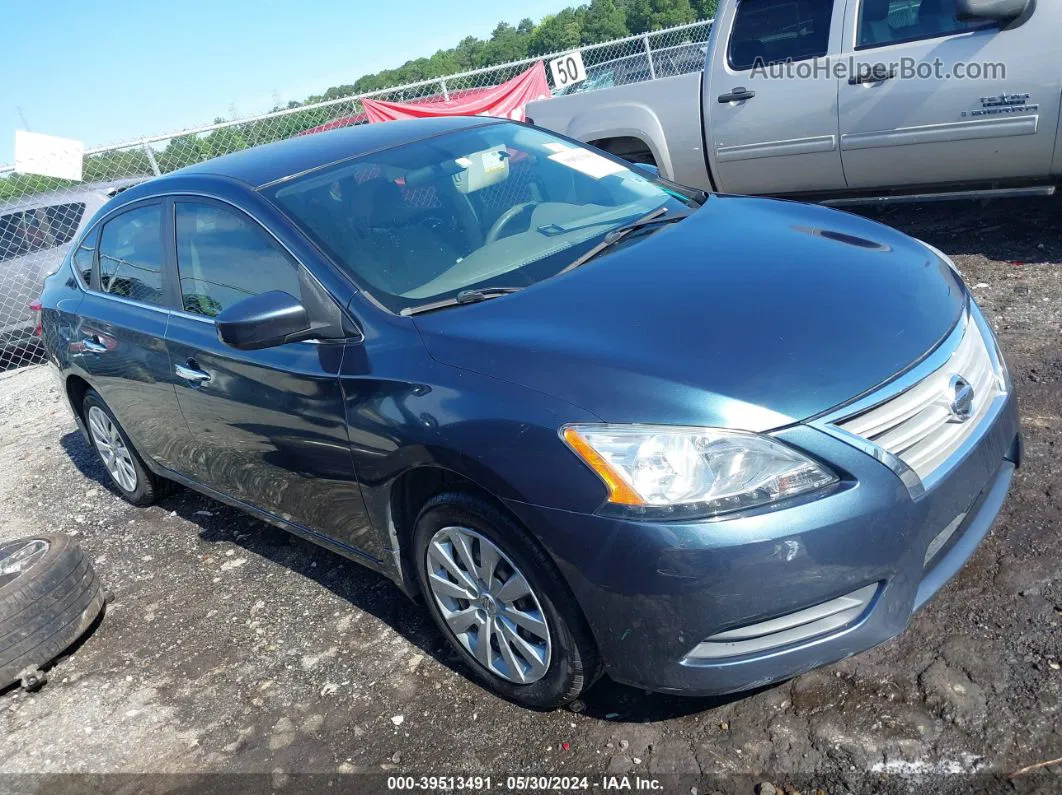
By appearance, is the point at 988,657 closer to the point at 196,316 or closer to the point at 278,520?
the point at 278,520

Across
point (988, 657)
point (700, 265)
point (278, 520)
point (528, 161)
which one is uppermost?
point (528, 161)

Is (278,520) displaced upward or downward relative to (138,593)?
upward

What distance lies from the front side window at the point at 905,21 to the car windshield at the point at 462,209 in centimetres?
291

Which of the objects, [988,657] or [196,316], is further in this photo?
[196,316]

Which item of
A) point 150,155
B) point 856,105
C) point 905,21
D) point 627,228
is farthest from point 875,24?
point 150,155

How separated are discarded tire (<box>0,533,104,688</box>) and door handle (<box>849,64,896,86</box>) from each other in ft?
17.6

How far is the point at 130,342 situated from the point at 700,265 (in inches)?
107

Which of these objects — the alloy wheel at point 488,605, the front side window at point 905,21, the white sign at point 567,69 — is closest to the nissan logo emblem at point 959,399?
the alloy wheel at point 488,605

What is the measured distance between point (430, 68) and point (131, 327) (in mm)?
40671

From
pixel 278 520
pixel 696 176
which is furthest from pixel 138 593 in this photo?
pixel 696 176

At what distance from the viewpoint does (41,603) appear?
153 inches

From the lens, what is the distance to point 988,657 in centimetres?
283

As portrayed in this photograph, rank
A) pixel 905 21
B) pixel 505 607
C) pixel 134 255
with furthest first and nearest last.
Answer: pixel 905 21, pixel 134 255, pixel 505 607
